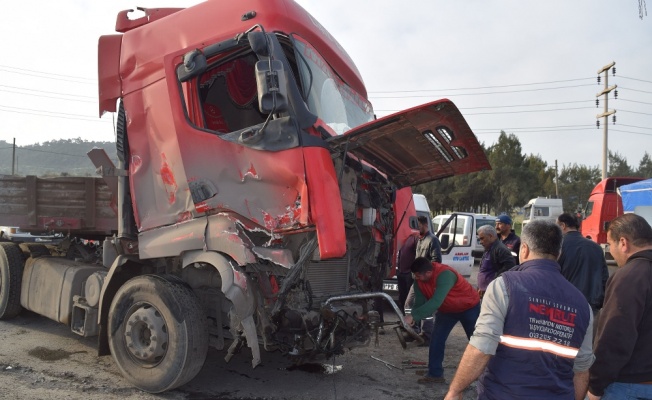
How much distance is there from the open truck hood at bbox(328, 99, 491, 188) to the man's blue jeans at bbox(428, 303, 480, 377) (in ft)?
4.70

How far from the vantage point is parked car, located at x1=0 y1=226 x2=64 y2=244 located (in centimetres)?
694

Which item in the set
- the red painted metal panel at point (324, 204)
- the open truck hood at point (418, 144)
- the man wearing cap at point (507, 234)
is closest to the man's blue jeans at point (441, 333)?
the open truck hood at point (418, 144)

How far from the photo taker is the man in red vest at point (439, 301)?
16.1ft

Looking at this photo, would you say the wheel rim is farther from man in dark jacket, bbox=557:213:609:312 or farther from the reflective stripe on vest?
man in dark jacket, bbox=557:213:609:312

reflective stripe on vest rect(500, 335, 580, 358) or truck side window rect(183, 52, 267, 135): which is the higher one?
truck side window rect(183, 52, 267, 135)

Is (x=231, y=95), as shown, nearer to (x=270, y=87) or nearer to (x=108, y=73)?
(x=108, y=73)

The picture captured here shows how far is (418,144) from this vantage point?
14.8 feet

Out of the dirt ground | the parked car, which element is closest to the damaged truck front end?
the dirt ground

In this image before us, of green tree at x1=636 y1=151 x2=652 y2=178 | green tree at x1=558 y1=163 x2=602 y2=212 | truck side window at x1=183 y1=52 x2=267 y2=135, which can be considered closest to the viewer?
truck side window at x1=183 y1=52 x2=267 y2=135

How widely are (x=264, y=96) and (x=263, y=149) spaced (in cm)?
43

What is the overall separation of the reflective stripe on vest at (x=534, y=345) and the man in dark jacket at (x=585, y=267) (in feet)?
7.92

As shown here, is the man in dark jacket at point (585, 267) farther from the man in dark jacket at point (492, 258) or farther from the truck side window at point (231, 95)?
the truck side window at point (231, 95)

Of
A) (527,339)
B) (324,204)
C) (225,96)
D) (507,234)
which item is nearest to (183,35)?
(225,96)

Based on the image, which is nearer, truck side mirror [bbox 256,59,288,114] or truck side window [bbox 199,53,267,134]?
truck side mirror [bbox 256,59,288,114]
